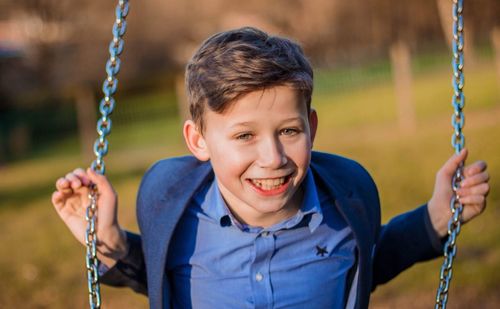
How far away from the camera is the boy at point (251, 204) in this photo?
207 centimetres

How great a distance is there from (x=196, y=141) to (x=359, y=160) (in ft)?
25.2

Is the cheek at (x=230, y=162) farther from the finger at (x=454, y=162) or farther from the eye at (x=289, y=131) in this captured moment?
the finger at (x=454, y=162)

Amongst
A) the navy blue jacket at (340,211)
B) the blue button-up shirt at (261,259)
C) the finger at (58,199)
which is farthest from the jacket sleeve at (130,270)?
the finger at (58,199)

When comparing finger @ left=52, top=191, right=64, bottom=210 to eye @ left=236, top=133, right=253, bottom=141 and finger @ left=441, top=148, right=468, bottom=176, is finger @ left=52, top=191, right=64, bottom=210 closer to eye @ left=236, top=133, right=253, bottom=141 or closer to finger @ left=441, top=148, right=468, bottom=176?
eye @ left=236, top=133, right=253, bottom=141

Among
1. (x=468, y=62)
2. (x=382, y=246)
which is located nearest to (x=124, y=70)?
(x=468, y=62)

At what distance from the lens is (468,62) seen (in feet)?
67.3

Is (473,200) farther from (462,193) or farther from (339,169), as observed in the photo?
(339,169)

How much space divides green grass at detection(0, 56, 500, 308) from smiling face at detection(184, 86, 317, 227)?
2569mm

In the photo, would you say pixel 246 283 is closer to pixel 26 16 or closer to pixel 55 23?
pixel 55 23

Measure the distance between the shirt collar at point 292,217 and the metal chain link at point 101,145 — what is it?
41 cm

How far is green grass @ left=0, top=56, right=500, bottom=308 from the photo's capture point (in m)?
4.77

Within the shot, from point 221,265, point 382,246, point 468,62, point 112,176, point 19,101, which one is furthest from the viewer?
point 468,62

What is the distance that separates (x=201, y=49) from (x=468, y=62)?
1976cm

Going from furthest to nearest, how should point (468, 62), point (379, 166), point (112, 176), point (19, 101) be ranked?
1. point (468, 62)
2. point (19, 101)
3. point (112, 176)
4. point (379, 166)
